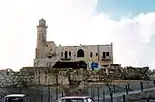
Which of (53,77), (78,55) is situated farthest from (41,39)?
(53,77)

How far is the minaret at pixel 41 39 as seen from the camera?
250 ft

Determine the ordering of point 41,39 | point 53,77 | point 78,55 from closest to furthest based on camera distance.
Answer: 1. point 53,77
2. point 78,55
3. point 41,39

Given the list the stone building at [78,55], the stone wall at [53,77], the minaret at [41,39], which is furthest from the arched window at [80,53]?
the stone wall at [53,77]

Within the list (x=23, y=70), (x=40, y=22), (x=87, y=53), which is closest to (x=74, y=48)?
(x=87, y=53)

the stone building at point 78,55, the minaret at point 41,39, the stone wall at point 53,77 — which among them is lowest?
the stone wall at point 53,77

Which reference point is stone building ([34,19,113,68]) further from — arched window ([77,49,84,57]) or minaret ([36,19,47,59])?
minaret ([36,19,47,59])

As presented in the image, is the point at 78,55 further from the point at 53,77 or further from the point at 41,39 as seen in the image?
the point at 53,77

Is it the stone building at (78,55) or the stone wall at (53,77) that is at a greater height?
the stone building at (78,55)

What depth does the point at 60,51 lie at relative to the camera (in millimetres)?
73938

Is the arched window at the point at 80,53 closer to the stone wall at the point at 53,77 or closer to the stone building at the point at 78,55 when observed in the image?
the stone building at the point at 78,55

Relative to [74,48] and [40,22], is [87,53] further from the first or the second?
[40,22]

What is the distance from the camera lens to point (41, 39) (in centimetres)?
7738

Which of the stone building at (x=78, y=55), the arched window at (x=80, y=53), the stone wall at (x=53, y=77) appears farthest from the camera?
the arched window at (x=80, y=53)

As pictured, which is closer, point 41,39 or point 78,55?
point 78,55
